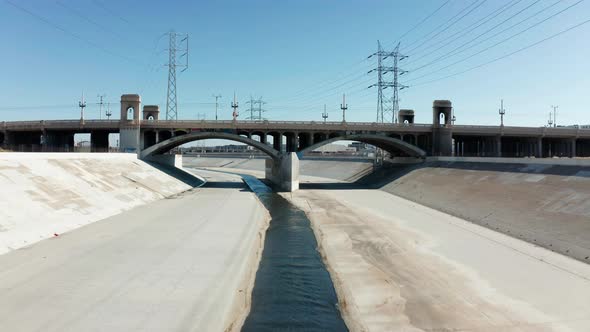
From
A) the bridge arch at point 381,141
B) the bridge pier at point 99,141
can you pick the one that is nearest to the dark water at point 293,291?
the bridge arch at point 381,141

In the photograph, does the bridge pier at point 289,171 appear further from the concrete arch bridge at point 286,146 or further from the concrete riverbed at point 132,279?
the concrete riverbed at point 132,279

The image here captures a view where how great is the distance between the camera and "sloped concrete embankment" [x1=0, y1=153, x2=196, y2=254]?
85.4 feet

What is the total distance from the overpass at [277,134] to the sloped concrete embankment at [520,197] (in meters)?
15.0

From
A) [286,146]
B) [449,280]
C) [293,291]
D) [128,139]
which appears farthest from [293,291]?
[128,139]

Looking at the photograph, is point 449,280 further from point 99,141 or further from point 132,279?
point 99,141

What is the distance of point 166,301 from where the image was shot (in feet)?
52.4

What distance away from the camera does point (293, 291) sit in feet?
60.8

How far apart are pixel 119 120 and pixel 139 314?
64.8 meters

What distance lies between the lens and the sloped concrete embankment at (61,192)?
26.0 m

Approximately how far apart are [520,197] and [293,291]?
100ft

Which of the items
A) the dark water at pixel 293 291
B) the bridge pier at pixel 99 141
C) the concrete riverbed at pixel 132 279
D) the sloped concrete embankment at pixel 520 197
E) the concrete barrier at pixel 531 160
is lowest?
the dark water at pixel 293 291

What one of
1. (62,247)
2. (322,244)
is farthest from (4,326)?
(322,244)

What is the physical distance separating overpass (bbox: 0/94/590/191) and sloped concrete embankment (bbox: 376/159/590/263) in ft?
49.2

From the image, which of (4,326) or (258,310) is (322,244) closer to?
(258,310)
